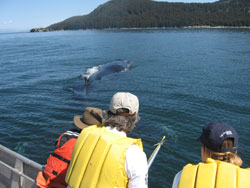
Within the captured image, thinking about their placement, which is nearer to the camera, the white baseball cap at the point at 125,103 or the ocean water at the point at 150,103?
the white baseball cap at the point at 125,103

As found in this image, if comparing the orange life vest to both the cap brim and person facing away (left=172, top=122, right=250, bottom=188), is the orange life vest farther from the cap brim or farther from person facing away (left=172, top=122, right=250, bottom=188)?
person facing away (left=172, top=122, right=250, bottom=188)

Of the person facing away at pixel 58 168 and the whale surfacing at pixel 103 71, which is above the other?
the person facing away at pixel 58 168

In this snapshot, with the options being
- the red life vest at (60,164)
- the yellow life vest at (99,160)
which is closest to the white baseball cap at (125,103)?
the yellow life vest at (99,160)

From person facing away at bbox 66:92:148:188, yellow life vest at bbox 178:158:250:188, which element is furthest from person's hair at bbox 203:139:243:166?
person facing away at bbox 66:92:148:188

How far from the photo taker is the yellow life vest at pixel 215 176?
8.79 ft

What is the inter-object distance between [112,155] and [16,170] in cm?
310

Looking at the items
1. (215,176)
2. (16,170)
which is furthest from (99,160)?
(16,170)

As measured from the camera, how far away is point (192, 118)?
504 inches

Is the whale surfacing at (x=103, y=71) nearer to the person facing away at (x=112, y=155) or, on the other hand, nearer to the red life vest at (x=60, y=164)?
the red life vest at (x=60, y=164)

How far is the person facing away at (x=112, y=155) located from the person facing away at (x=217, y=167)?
60 centimetres

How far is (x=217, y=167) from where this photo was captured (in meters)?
2.90

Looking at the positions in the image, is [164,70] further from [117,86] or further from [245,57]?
[245,57]

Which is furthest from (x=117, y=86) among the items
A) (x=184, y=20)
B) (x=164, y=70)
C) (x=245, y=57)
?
(x=184, y=20)

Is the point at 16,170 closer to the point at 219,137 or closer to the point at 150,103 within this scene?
the point at 219,137
